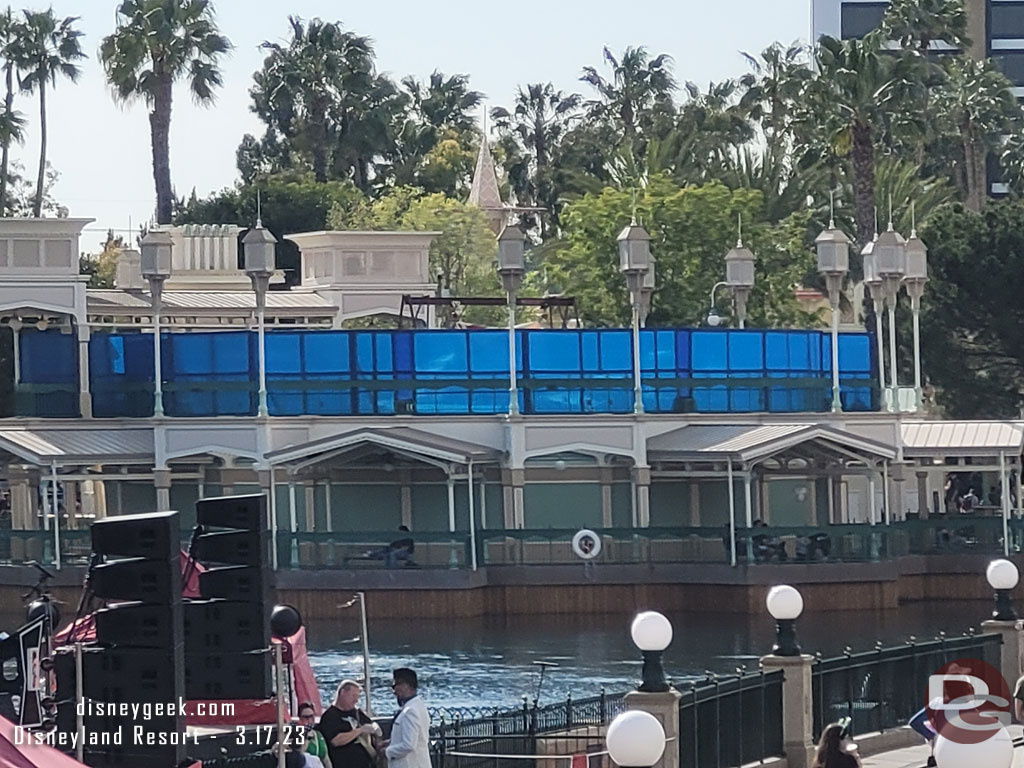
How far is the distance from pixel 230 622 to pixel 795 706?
961 cm

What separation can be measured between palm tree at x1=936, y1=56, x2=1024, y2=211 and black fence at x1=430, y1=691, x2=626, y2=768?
73.9m

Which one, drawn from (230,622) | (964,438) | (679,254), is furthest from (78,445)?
(230,622)

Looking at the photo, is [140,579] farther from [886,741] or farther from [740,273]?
[740,273]

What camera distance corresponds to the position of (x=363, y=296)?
68.4 meters

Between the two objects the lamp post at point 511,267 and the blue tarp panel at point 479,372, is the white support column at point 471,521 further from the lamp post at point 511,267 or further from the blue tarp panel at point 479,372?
the blue tarp panel at point 479,372

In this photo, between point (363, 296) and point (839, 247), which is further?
point (363, 296)

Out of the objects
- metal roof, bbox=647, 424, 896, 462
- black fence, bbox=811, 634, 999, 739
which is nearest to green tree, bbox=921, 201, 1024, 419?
metal roof, bbox=647, 424, 896, 462

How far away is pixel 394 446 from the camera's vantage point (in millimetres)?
53531

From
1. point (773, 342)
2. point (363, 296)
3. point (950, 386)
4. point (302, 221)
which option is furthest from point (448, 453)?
point (302, 221)

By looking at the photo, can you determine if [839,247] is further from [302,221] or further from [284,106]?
[284,106]

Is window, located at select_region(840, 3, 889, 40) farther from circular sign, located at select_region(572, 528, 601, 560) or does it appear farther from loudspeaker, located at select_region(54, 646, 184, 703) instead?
loudspeaker, located at select_region(54, 646, 184, 703)

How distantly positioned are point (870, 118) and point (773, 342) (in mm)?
18844

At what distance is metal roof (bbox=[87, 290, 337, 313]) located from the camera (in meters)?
64.0

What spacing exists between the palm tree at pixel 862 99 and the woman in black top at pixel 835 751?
187ft
